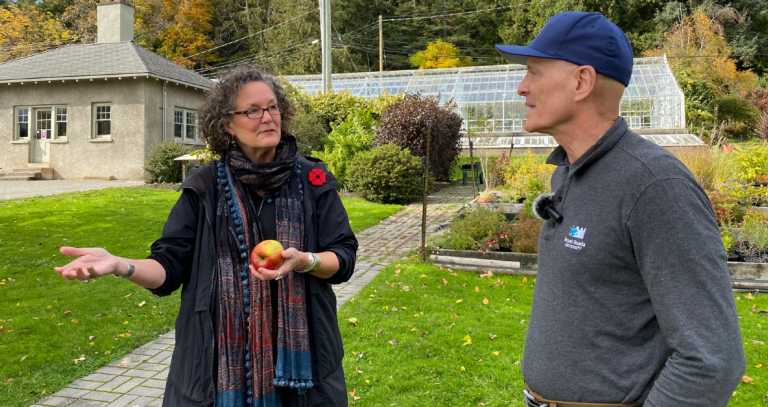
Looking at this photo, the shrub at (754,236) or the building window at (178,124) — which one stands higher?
the building window at (178,124)

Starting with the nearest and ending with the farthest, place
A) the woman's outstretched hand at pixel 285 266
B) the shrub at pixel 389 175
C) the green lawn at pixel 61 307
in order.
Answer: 1. the woman's outstretched hand at pixel 285 266
2. the green lawn at pixel 61 307
3. the shrub at pixel 389 175

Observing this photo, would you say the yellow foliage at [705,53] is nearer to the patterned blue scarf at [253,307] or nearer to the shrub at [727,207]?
the shrub at [727,207]

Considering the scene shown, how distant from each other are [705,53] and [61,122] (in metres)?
38.3

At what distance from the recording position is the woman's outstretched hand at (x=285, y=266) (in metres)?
1.98

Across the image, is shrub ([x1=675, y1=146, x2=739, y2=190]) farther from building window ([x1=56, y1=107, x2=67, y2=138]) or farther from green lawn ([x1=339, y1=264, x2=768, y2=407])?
building window ([x1=56, y1=107, x2=67, y2=138])

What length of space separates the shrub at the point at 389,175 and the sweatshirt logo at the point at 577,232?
1276cm

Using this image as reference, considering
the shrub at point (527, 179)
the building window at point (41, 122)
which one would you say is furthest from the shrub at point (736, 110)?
the building window at point (41, 122)

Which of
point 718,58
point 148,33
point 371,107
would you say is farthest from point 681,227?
point 148,33

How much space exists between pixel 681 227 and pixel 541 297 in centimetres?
49

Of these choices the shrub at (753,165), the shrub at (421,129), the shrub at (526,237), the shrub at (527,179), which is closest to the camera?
the shrub at (526,237)

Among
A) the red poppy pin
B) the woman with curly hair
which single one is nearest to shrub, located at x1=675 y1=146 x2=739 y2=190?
the red poppy pin

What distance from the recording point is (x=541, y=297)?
5.43 feet

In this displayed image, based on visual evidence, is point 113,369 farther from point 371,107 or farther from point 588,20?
point 371,107

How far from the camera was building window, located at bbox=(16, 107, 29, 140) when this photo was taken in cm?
2305
